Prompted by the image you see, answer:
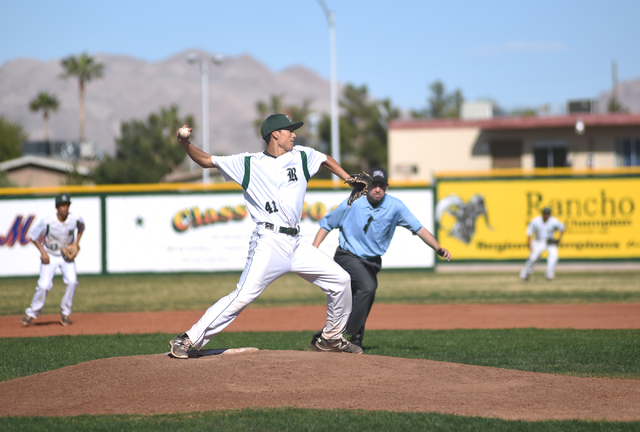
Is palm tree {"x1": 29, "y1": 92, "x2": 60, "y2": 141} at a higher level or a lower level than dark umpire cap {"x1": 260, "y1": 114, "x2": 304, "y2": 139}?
higher

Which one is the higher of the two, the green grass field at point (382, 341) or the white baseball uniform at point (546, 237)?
the white baseball uniform at point (546, 237)

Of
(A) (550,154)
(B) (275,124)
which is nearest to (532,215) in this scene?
(A) (550,154)

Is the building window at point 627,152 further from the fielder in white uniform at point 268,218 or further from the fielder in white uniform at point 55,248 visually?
the fielder in white uniform at point 268,218

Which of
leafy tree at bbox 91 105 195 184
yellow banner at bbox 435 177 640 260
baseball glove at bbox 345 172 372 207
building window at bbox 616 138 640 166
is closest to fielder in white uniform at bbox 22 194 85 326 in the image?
baseball glove at bbox 345 172 372 207

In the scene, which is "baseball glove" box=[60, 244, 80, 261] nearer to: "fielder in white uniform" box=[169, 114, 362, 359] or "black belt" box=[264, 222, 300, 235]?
"fielder in white uniform" box=[169, 114, 362, 359]

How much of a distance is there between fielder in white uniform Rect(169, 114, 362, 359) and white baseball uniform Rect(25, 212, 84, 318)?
18.4 ft

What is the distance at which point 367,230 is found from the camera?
27.1 feet

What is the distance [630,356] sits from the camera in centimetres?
803

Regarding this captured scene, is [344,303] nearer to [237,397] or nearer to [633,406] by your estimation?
[237,397]

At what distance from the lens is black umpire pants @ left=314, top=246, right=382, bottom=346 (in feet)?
26.3

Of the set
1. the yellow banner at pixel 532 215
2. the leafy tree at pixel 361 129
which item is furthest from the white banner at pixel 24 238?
the leafy tree at pixel 361 129

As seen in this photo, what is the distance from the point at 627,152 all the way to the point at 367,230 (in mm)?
29117

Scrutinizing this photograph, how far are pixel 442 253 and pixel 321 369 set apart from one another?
2.06m

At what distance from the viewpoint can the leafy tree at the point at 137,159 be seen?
5081cm
